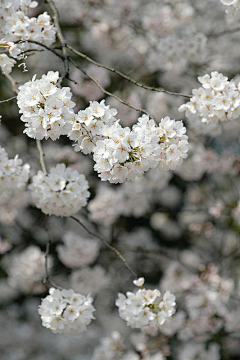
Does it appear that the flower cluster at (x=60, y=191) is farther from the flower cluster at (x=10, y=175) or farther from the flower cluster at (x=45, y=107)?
the flower cluster at (x=45, y=107)

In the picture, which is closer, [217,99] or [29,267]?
[217,99]

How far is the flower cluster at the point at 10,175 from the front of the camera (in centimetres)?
260

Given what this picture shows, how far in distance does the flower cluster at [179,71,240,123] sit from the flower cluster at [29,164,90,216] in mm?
871

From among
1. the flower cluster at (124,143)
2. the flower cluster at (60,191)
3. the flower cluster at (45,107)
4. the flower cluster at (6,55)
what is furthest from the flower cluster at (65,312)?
the flower cluster at (6,55)

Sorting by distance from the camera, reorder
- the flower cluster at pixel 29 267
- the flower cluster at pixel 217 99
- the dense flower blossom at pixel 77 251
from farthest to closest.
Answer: the flower cluster at pixel 29 267 → the dense flower blossom at pixel 77 251 → the flower cluster at pixel 217 99

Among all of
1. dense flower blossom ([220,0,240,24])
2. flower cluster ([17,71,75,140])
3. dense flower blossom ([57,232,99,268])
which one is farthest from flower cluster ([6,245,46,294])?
dense flower blossom ([220,0,240,24])

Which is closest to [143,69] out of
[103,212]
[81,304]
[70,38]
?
[70,38]

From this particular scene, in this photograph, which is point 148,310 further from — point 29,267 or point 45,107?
point 29,267

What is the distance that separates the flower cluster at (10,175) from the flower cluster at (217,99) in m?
1.22

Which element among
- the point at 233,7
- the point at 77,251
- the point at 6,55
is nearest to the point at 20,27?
the point at 6,55

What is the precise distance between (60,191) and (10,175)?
386 mm

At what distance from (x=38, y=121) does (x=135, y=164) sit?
468 mm

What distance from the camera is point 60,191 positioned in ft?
8.27

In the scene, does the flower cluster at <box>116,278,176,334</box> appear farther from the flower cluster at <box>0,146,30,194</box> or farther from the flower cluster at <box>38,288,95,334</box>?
the flower cluster at <box>0,146,30,194</box>
